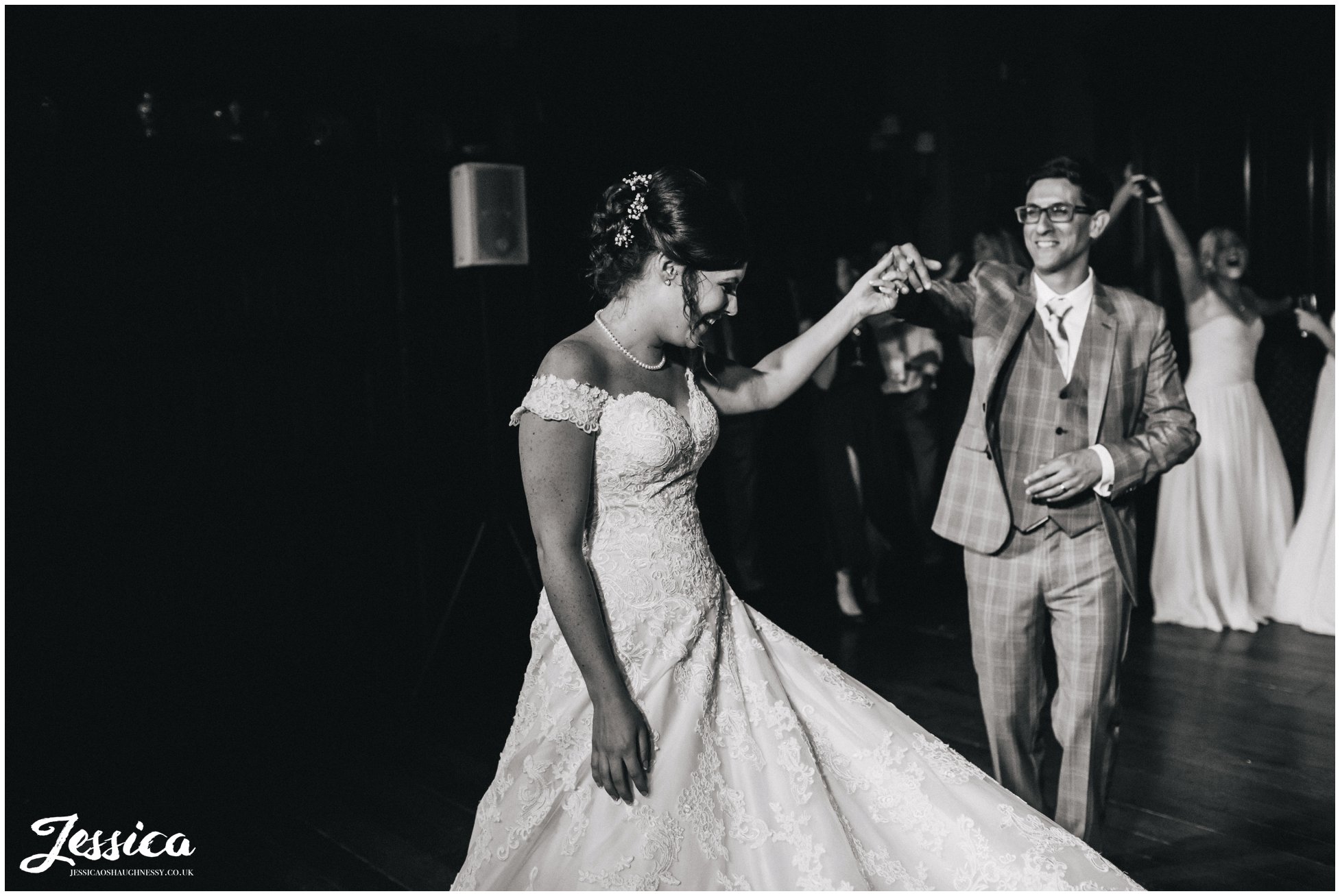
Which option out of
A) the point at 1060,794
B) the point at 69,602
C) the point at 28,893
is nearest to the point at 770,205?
the point at 69,602

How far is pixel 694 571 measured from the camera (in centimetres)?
184

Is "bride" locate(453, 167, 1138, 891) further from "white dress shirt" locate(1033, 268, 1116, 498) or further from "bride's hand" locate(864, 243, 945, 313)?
"white dress shirt" locate(1033, 268, 1116, 498)

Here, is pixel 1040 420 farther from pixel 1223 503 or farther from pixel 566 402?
pixel 1223 503

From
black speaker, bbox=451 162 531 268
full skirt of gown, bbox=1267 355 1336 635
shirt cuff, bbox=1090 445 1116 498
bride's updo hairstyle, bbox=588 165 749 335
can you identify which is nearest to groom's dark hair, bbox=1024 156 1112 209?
shirt cuff, bbox=1090 445 1116 498

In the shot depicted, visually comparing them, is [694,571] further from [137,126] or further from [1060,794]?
[137,126]

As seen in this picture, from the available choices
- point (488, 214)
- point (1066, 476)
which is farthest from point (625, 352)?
point (488, 214)

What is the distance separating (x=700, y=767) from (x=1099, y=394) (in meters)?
A: 1.13

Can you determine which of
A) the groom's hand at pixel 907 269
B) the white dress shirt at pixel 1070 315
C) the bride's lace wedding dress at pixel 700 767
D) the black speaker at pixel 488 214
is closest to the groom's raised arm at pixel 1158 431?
the white dress shirt at pixel 1070 315

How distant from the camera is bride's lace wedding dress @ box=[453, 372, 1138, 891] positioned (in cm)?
171

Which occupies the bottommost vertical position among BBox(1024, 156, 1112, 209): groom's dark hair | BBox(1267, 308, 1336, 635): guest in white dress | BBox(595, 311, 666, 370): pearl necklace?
BBox(1267, 308, 1336, 635): guest in white dress

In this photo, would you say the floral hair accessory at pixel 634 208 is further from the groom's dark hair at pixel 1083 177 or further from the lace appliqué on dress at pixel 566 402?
the groom's dark hair at pixel 1083 177

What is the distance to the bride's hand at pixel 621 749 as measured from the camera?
168 cm

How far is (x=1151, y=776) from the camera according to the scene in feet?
10.2

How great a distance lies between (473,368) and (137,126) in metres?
1.47
